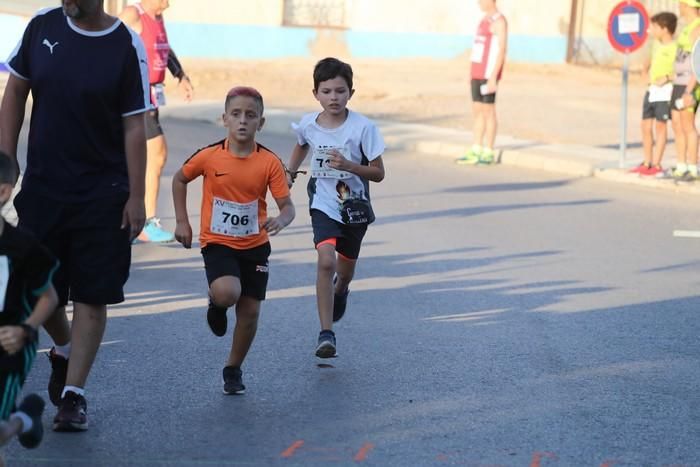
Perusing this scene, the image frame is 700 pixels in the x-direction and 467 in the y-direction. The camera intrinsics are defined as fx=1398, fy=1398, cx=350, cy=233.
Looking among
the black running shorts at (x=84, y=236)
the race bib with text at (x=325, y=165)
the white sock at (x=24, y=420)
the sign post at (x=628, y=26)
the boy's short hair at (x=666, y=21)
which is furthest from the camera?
the sign post at (x=628, y=26)

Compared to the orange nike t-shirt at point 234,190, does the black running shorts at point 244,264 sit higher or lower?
lower

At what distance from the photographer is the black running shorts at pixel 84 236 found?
19.1 feet

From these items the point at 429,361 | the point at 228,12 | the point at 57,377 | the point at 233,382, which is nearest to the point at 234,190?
the point at 233,382

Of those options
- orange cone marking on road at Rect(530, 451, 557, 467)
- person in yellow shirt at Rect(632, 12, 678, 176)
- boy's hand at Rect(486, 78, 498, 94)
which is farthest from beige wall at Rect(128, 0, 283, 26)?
orange cone marking on road at Rect(530, 451, 557, 467)

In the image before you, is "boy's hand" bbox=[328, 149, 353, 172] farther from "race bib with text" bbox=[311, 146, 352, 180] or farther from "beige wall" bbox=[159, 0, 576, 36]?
"beige wall" bbox=[159, 0, 576, 36]

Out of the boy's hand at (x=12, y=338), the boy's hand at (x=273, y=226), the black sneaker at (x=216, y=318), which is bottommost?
the black sneaker at (x=216, y=318)

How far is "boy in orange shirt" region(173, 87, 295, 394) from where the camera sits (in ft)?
21.7

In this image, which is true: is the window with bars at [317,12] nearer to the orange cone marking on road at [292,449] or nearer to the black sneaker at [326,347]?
the black sneaker at [326,347]

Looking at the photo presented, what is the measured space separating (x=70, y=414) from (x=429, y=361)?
239 cm

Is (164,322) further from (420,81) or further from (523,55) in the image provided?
(523,55)

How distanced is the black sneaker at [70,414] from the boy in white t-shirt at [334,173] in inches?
69.9

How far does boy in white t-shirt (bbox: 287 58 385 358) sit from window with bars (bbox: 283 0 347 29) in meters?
28.7

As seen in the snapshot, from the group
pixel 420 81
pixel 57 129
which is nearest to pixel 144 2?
pixel 57 129

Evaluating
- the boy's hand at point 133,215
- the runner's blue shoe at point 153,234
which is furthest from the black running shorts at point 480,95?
the boy's hand at point 133,215
